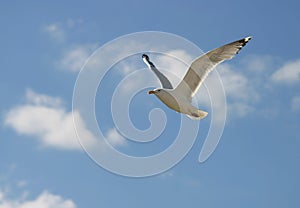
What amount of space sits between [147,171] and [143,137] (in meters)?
0.97

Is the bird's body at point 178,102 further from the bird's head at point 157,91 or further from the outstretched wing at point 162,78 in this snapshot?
the outstretched wing at point 162,78

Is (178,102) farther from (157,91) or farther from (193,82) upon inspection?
(193,82)

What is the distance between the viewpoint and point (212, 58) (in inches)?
520

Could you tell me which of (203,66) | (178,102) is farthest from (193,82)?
(178,102)

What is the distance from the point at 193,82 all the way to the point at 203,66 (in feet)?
2.05

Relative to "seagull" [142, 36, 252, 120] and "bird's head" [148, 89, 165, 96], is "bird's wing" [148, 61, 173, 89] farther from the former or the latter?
"bird's head" [148, 89, 165, 96]

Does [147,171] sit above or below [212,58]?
below

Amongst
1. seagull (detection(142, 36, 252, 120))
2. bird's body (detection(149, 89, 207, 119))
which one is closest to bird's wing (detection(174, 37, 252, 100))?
seagull (detection(142, 36, 252, 120))

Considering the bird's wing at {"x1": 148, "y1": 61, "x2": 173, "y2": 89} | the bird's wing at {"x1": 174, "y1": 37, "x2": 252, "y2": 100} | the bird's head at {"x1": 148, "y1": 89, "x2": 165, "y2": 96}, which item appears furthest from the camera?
the bird's wing at {"x1": 148, "y1": 61, "x2": 173, "y2": 89}

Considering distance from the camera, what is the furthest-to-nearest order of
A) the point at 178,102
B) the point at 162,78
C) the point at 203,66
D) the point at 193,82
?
the point at 162,78 < the point at 193,82 < the point at 203,66 < the point at 178,102

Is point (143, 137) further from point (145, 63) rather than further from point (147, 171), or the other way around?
point (145, 63)

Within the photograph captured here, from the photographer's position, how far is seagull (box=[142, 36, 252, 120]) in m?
13.0

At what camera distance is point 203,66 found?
44.1 feet

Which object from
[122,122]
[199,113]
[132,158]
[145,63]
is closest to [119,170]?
[132,158]
